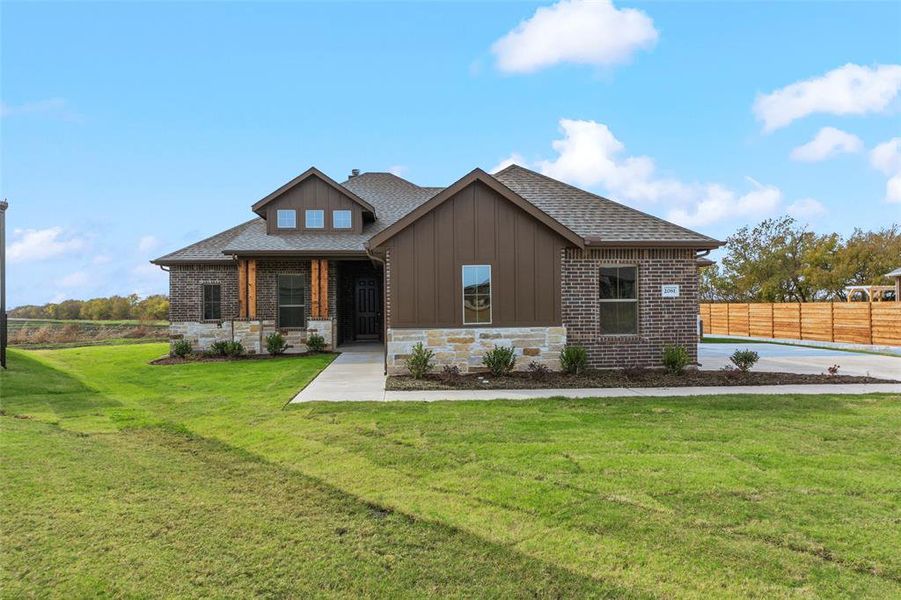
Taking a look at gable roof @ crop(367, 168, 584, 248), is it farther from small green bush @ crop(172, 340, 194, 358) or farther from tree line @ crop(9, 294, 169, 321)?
tree line @ crop(9, 294, 169, 321)

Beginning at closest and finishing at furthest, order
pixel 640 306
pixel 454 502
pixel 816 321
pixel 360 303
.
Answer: pixel 454 502
pixel 640 306
pixel 360 303
pixel 816 321

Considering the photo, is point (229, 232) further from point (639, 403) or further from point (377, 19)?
point (639, 403)

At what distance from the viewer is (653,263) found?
1123 centimetres

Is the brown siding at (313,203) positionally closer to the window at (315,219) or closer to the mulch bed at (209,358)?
the window at (315,219)

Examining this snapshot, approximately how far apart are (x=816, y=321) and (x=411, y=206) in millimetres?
18514

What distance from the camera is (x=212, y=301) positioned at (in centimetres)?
1725

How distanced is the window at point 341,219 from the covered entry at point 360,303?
145 centimetres

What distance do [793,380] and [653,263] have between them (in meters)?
3.51

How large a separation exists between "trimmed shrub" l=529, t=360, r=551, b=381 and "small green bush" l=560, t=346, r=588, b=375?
35cm

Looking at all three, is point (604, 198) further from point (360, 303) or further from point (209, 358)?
point (209, 358)

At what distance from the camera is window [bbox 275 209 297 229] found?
1741 cm

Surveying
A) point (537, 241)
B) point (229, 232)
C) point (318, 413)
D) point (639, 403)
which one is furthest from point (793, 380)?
point (229, 232)

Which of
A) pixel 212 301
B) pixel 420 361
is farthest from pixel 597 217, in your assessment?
pixel 212 301

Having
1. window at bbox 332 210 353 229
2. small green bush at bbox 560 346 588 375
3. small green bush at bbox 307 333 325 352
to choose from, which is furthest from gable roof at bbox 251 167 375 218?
small green bush at bbox 560 346 588 375
